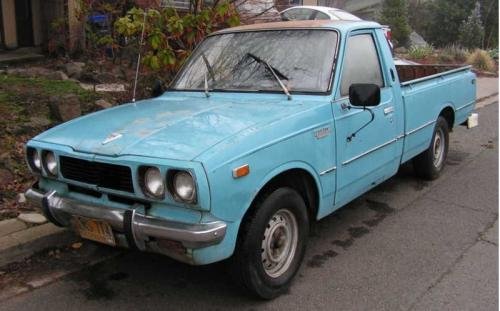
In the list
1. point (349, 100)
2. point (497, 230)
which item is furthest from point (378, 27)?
point (497, 230)

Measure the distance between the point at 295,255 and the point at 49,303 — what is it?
64.6 inches

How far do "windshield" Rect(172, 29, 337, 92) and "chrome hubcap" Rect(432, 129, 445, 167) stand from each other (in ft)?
7.86

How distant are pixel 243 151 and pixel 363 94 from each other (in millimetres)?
1198

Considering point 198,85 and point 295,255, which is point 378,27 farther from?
point 295,255

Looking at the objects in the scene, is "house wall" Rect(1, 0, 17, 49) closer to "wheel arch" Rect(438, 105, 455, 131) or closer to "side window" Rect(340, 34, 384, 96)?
"wheel arch" Rect(438, 105, 455, 131)

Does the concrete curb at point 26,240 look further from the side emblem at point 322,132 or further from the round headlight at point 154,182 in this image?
the side emblem at point 322,132

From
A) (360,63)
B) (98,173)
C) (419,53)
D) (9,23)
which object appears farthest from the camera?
(419,53)

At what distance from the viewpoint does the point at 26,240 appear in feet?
14.2

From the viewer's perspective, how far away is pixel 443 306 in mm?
3576

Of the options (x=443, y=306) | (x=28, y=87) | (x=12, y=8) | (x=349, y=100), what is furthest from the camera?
(x=12, y=8)

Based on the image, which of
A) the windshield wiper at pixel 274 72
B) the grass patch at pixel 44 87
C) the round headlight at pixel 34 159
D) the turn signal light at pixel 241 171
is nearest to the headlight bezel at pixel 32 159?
the round headlight at pixel 34 159

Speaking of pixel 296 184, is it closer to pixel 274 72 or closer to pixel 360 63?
pixel 274 72

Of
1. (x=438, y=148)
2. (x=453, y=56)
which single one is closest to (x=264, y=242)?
(x=438, y=148)

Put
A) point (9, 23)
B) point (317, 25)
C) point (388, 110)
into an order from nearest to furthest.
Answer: point (317, 25), point (388, 110), point (9, 23)
